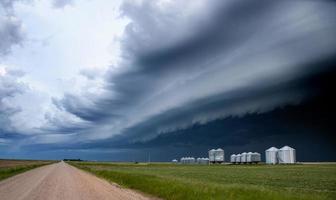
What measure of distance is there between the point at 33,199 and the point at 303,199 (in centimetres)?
1647

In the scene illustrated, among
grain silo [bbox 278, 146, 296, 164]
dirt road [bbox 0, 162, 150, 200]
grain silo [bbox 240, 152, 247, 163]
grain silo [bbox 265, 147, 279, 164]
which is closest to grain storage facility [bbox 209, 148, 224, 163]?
grain silo [bbox 240, 152, 247, 163]

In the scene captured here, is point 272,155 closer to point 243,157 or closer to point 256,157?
point 256,157

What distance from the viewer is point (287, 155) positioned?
547 feet

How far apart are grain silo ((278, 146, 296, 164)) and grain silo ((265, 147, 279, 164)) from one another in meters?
4.02

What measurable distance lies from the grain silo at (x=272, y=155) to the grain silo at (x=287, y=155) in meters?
4.02

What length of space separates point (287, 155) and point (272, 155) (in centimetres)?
916

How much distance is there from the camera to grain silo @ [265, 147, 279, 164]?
17388 centimetres

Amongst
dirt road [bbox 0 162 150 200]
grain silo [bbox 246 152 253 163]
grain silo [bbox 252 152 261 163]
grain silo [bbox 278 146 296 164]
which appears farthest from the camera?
grain silo [bbox 246 152 253 163]

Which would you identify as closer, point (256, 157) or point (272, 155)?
point (272, 155)

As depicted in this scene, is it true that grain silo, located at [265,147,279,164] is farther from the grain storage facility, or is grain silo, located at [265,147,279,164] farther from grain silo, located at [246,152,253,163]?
the grain storage facility

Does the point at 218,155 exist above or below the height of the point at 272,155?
above

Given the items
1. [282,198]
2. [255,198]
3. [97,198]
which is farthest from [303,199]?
[97,198]

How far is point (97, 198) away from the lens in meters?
25.6

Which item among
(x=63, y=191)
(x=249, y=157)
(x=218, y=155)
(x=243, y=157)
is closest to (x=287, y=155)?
(x=249, y=157)
